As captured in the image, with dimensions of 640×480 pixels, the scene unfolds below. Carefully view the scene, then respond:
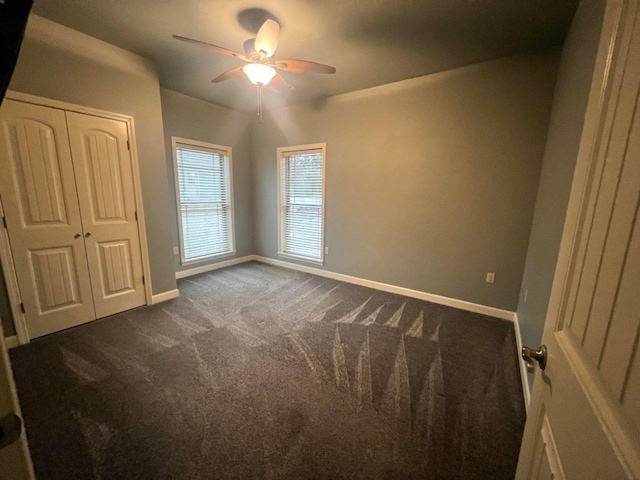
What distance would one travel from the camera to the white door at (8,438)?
50cm

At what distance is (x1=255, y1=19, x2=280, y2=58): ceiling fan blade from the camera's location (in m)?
1.92

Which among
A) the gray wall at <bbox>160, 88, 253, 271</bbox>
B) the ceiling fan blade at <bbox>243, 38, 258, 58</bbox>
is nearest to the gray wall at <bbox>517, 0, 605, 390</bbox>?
the ceiling fan blade at <bbox>243, 38, 258, 58</bbox>

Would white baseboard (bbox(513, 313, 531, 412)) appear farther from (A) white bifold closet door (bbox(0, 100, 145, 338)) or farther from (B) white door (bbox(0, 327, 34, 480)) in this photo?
(A) white bifold closet door (bbox(0, 100, 145, 338))

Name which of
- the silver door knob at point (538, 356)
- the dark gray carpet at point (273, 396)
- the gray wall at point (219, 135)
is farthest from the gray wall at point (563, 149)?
the gray wall at point (219, 135)

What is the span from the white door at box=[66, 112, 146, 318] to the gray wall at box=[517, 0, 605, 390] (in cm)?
366

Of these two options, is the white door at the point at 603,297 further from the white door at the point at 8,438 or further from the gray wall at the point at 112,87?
the gray wall at the point at 112,87

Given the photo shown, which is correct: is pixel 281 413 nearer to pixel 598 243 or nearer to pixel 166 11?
pixel 598 243

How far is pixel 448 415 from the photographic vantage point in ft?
5.28

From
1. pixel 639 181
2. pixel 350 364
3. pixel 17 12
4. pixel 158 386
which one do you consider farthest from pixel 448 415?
A: pixel 17 12

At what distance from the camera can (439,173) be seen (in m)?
3.03

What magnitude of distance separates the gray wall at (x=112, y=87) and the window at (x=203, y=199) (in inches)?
32.8

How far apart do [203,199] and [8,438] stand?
159 inches

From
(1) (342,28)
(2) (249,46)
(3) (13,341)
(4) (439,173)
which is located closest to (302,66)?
(1) (342,28)

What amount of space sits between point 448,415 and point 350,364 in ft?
2.42
